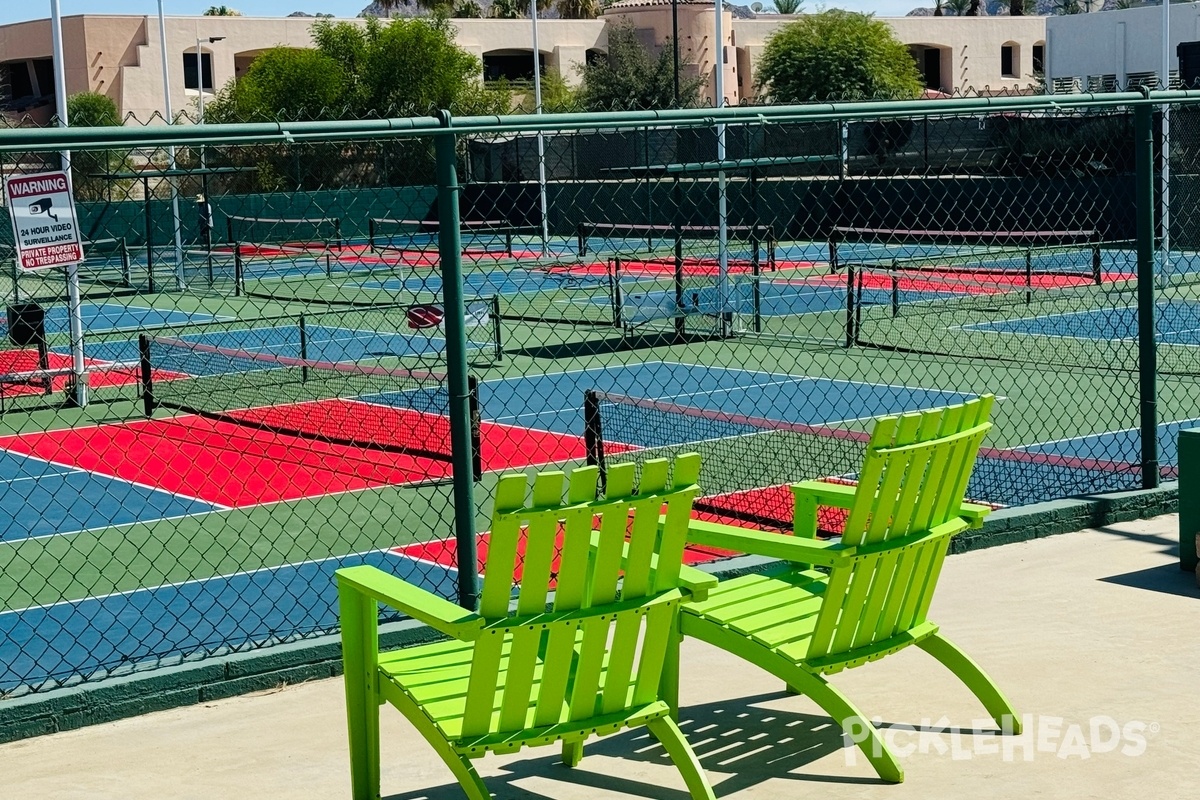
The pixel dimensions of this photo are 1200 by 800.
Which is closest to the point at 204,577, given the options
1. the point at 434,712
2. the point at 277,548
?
the point at 277,548

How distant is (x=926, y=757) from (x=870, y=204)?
30.2m

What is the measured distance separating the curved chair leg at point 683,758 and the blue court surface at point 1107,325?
47.1ft

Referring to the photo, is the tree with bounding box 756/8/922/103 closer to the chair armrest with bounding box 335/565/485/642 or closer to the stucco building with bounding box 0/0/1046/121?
the stucco building with bounding box 0/0/1046/121

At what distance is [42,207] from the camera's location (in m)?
13.0

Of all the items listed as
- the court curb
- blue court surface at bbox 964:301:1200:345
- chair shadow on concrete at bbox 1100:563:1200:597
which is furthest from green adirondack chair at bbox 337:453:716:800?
blue court surface at bbox 964:301:1200:345

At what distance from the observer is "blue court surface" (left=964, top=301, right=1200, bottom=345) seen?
18984 mm

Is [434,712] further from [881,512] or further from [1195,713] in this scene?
[1195,713]

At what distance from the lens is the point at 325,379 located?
1650 centimetres

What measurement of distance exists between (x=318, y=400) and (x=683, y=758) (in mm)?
11621

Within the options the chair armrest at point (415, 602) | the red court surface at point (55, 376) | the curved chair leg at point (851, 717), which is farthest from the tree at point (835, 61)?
the chair armrest at point (415, 602)

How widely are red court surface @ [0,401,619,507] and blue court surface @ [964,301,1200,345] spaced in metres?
8.07

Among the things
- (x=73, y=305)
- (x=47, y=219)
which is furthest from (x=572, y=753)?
(x=73, y=305)

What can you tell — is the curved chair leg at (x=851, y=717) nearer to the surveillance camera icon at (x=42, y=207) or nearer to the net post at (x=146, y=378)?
the surveillance camera icon at (x=42, y=207)

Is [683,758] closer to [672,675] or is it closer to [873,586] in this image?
[672,675]
